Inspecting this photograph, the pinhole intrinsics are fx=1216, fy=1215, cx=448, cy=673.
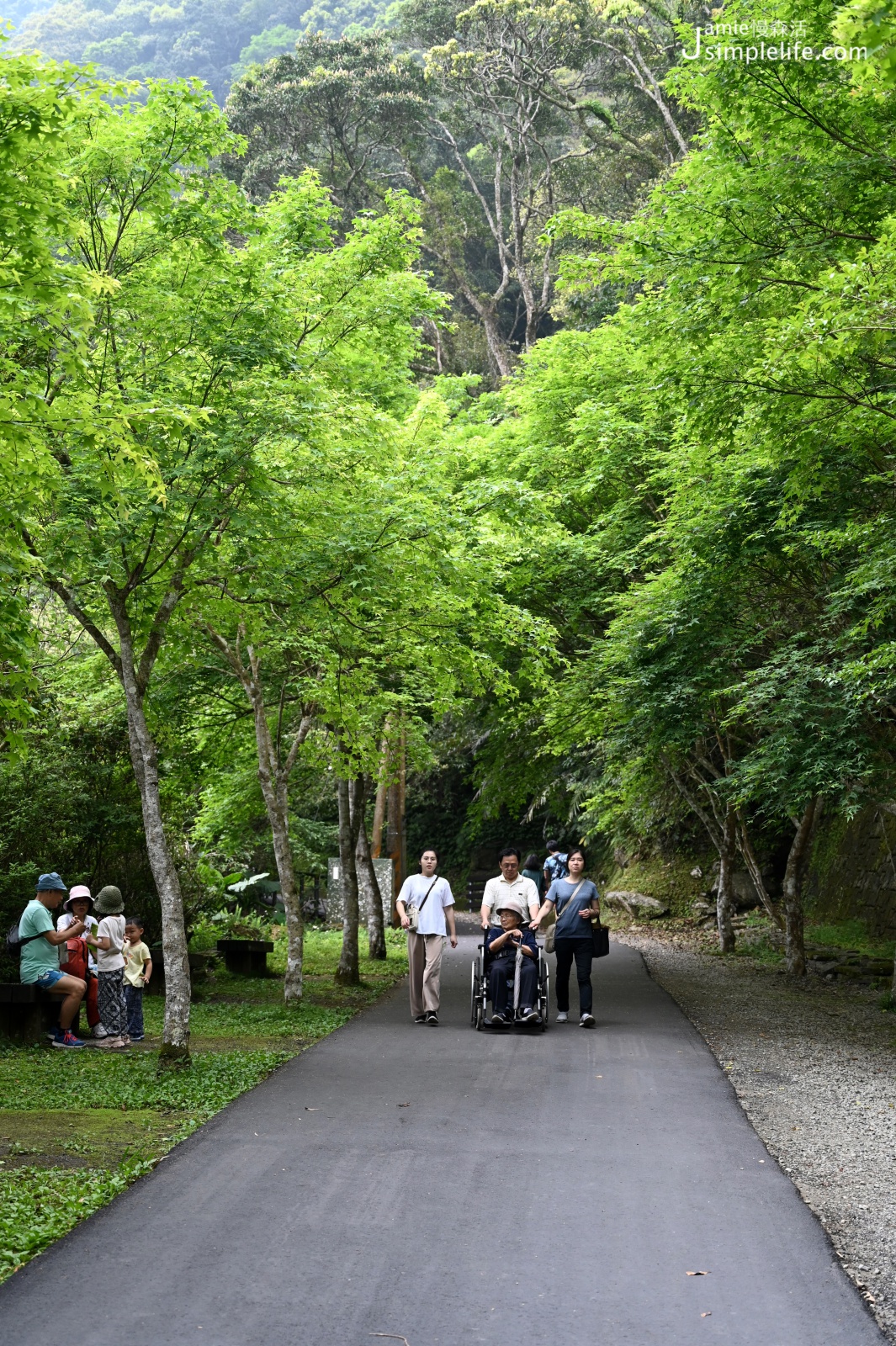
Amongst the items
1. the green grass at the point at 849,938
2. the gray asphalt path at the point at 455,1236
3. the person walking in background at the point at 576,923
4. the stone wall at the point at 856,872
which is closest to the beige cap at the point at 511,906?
the person walking in background at the point at 576,923

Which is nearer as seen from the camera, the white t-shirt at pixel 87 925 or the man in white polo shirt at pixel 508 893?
the white t-shirt at pixel 87 925

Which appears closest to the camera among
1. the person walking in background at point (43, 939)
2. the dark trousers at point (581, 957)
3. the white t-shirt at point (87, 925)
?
the person walking in background at point (43, 939)

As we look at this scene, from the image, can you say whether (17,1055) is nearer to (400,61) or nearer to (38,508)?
(38,508)

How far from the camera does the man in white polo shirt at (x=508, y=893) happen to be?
488 inches

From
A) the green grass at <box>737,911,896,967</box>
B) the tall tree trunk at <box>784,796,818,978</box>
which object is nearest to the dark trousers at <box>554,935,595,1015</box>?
the tall tree trunk at <box>784,796,818,978</box>

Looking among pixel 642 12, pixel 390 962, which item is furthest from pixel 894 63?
pixel 642 12

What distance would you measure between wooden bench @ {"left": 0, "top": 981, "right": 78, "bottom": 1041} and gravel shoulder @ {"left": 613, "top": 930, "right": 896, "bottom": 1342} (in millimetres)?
6263

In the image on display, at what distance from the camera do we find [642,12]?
102 feet

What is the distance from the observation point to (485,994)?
12.3m

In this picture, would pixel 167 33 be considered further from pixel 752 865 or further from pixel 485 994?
pixel 485 994

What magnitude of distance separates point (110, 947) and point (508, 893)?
3.99m

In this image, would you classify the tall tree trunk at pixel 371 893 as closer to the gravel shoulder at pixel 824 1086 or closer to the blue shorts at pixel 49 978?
the gravel shoulder at pixel 824 1086

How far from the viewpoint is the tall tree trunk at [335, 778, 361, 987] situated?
16906 mm

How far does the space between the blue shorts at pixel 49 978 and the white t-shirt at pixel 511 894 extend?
416 centimetres
